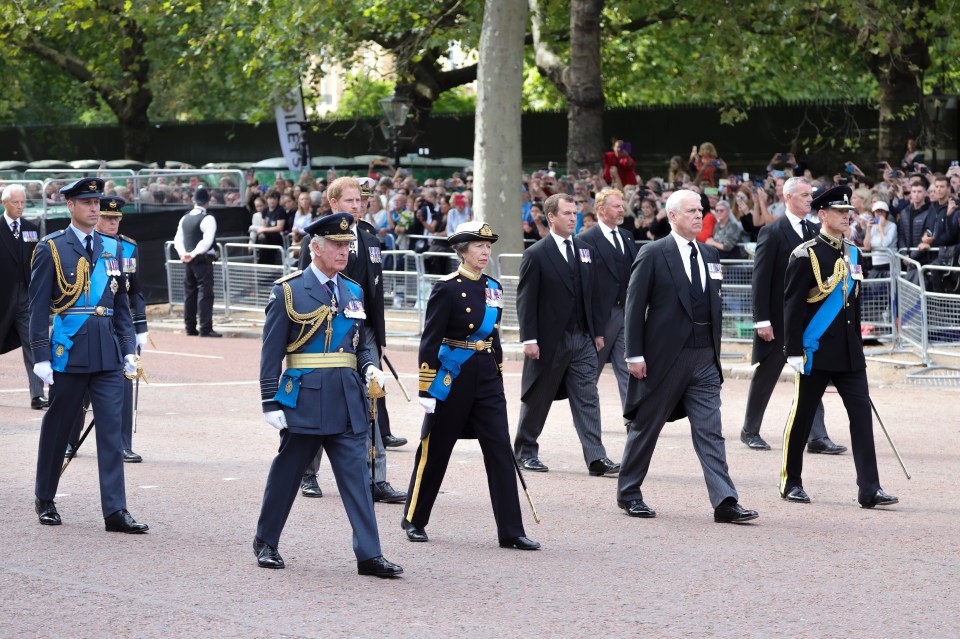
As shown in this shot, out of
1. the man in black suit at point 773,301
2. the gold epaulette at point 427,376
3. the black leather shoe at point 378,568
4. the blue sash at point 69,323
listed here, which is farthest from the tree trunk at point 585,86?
the black leather shoe at point 378,568

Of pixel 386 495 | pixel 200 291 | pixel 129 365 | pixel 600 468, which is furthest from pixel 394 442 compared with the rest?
pixel 200 291

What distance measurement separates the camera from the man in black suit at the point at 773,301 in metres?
11.4

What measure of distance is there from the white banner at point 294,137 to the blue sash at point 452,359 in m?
24.0

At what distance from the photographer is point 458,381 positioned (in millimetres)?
8461

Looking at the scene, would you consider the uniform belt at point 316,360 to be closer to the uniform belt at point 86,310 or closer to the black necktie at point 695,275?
the uniform belt at point 86,310

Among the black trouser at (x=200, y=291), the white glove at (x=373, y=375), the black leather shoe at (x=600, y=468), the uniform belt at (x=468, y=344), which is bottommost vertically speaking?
the black leather shoe at (x=600, y=468)

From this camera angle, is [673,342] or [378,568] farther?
[673,342]

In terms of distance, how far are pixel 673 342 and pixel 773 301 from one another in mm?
2664

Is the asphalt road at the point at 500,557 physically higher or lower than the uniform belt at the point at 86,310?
lower

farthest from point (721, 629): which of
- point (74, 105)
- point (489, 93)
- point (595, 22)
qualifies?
point (74, 105)

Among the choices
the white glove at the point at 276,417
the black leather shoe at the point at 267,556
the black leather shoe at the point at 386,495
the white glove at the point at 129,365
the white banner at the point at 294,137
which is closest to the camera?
the white glove at the point at 276,417

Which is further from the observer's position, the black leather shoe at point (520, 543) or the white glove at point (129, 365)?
the white glove at point (129, 365)

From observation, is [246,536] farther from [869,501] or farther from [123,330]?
A: [869,501]

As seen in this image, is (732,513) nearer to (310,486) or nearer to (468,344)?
(468,344)
